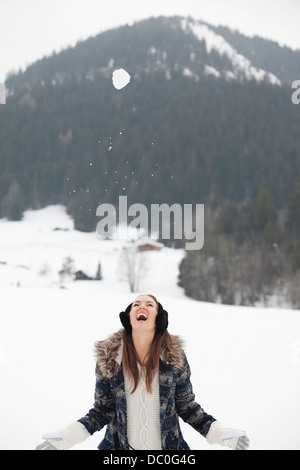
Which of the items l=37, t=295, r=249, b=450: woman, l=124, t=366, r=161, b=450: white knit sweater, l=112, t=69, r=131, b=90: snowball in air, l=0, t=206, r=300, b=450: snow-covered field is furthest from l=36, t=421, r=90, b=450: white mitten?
l=112, t=69, r=131, b=90: snowball in air

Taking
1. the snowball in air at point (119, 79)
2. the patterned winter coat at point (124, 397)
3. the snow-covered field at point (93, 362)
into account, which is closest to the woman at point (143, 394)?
the patterned winter coat at point (124, 397)

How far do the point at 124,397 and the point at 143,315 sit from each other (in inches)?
7.4

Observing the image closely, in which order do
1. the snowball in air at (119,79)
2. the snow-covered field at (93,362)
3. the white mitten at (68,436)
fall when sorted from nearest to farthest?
1. the white mitten at (68,436)
2. the snow-covered field at (93,362)
3. the snowball in air at (119,79)

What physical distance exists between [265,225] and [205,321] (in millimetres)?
15139

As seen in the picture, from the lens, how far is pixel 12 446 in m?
1.36

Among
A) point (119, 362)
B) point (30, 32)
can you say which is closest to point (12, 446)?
point (119, 362)

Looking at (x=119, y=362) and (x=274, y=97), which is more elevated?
(x=274, y=97)

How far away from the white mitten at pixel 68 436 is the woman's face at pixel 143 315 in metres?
0.25

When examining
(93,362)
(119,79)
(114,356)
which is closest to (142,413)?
(114,356)

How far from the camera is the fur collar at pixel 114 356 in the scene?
2.99 ft

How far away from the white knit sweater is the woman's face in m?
0.10

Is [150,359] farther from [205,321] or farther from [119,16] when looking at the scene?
[119,16]

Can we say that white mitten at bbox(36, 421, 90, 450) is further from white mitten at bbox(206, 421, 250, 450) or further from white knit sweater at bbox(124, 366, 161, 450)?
white mitten at bbox(206, 421, 250, 450)

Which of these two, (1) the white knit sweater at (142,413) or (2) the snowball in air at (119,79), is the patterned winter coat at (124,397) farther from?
(2) the snowball in air at (119,79)
